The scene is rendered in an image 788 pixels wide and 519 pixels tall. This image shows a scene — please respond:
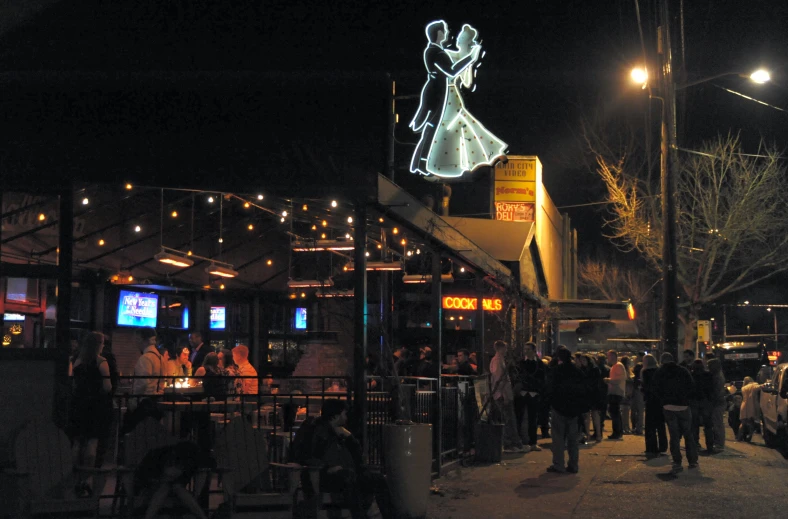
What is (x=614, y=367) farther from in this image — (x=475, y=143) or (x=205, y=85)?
(x=205, y=85)

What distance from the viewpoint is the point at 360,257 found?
949 centimetres

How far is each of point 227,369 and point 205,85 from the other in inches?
172

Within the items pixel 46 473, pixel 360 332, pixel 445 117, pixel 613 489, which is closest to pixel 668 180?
pixel 445 117

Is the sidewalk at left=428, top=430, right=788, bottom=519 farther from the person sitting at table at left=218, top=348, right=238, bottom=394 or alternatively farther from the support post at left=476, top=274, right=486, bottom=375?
the person sitting at table at left=218, top=348, right=238, bottom=394

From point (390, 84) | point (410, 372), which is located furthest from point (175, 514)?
point (410, 372)

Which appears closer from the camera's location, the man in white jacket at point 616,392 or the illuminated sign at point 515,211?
the man in white jacket at point 616,392

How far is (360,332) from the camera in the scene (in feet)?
30.3

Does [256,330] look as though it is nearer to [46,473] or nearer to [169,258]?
[169,258]

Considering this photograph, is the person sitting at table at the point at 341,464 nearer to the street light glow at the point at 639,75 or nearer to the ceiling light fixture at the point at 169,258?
the ceiling light fixture at the point at 169,258

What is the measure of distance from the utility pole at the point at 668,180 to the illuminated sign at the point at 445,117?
555cm

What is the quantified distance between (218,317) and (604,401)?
9724 millimetres

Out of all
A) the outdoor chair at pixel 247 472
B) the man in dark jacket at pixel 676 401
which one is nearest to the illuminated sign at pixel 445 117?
the man in dark jacket at pixel 676 401

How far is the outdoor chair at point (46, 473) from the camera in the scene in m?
7.49

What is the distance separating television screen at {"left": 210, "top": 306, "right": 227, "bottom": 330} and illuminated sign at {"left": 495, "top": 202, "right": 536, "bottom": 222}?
9564 mm
